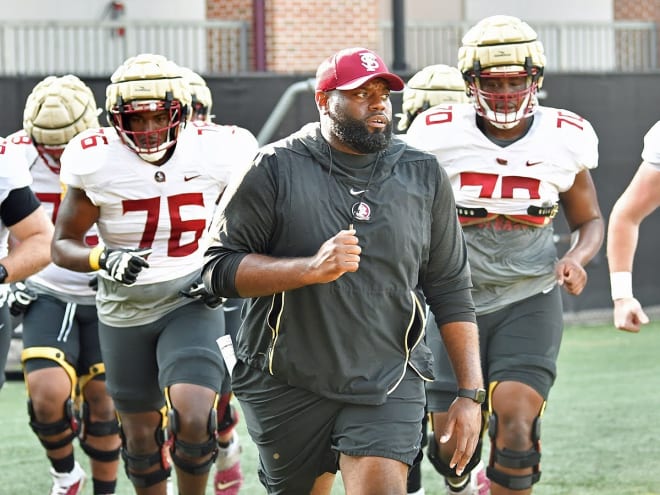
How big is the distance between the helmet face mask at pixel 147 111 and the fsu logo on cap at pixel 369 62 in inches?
73.1

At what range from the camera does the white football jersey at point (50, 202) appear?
7422mm

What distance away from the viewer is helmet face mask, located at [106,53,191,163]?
6.49 m

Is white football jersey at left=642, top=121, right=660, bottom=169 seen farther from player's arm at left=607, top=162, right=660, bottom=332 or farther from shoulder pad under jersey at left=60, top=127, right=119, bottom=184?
shoulder pad under jersey at left=60, top=127, right=119, bottom=184

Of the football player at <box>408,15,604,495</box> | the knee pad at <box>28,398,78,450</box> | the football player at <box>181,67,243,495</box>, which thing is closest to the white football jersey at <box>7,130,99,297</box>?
the knee pad at <box>28,398,78,450</box>

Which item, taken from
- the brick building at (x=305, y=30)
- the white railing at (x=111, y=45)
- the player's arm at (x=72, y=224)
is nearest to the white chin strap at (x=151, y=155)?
the player's arm at (x=72, y=224)

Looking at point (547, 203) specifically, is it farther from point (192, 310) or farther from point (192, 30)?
point (192, 30)

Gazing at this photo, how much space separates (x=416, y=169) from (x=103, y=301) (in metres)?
2.26

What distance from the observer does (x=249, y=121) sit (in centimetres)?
1359

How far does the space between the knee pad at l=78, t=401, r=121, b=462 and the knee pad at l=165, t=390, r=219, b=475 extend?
96cm

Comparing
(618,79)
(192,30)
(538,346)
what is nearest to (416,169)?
(538,346)

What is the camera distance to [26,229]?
617 cm

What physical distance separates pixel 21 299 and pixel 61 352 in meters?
0.45

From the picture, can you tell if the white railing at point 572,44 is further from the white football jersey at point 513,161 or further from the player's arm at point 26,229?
the player's arm at point 26,229

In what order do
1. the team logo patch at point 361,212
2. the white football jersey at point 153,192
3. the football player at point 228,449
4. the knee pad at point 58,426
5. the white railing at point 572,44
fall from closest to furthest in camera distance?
the team logo patch at point 361,212 → the white football jersey at point 153,192 → the knee pad at point 58,426 → the football player at point 228,449 → the white railing at point 572,44
